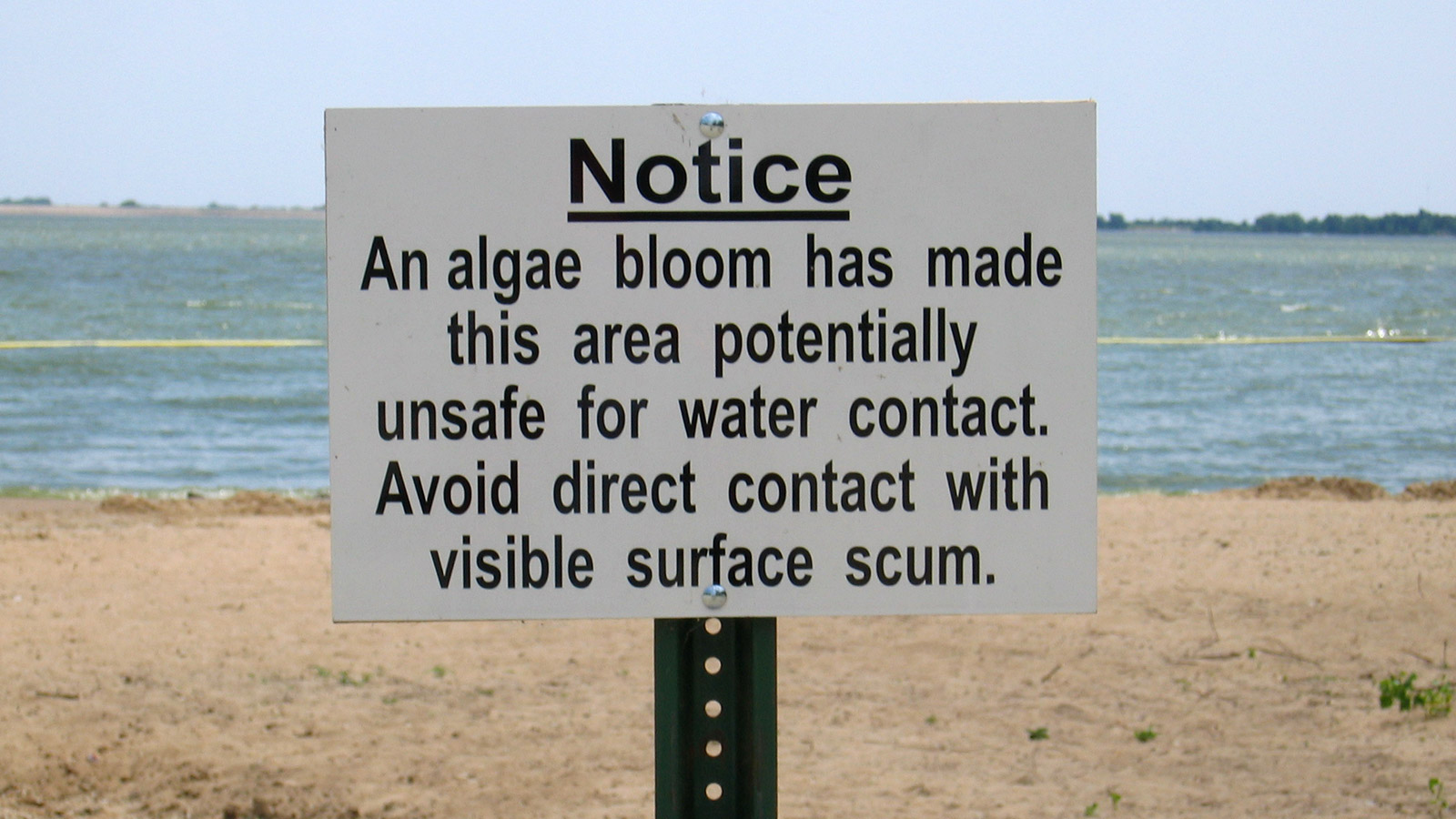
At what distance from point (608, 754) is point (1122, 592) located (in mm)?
3040

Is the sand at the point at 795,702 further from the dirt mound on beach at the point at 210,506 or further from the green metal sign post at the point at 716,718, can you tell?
the dirt mound on beach at the point at 210,506

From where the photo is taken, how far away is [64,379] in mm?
20078

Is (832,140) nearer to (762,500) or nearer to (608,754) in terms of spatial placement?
(762,500)

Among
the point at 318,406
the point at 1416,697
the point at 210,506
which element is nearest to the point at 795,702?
the point at 1416,697

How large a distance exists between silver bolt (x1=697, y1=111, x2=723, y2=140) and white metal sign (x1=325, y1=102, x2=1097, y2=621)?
0.02 meters

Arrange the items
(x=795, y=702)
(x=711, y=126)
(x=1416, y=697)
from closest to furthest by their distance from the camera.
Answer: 1. (x=711, y=126)
2. (x=1416, y=697)
3. (x=795, y=702)

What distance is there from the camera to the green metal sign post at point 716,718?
77.4 inches

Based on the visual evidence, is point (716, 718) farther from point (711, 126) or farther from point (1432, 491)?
point (1432, 491)

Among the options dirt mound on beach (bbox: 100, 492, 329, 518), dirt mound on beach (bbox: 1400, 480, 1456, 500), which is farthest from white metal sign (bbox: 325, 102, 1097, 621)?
dirt mound on beach (bbox: 1400, 480, 1456, 500)

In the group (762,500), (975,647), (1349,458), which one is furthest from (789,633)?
(1349,458)

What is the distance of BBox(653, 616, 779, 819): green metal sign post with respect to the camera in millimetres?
1965

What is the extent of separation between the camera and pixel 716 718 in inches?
78.8

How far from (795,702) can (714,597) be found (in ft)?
10.6

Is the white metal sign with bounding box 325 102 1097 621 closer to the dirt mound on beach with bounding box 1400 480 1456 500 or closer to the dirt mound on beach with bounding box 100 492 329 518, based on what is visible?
the dirt mound on beach with bounding box 100 492 329 518
